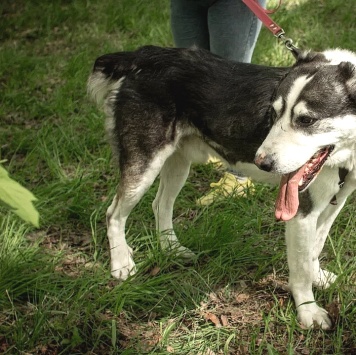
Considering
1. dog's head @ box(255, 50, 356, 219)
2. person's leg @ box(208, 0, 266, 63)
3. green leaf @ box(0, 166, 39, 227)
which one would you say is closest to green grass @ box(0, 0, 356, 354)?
dog's head @ box(255, 50, 356, 219)

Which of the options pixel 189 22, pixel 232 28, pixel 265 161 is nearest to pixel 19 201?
pixel 265 161

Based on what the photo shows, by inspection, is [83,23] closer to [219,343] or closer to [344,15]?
[344,15]

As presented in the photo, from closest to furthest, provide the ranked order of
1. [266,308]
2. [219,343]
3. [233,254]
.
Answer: [219,343] < [266,308] < [233,254]

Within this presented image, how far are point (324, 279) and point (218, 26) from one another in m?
1.71

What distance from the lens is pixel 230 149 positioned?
2973mm

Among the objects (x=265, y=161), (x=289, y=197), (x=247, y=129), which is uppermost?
(x=265, y=161)

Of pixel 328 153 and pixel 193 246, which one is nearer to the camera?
pixel 328 153

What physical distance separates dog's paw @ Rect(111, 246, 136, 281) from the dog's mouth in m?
1.00

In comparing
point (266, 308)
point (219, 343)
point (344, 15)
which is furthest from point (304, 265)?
point (344, 15)

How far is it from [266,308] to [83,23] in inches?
195

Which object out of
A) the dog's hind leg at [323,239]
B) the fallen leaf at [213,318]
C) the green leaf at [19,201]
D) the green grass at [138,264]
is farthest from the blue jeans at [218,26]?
the green leaf at [19,201]

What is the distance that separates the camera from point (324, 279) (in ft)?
9.92

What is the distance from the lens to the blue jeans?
137 inches

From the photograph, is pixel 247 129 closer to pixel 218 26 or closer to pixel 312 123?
pixel 312 123
